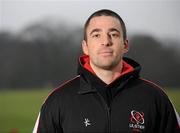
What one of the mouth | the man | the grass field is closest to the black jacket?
the man

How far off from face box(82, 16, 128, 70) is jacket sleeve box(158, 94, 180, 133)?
0.23 meters

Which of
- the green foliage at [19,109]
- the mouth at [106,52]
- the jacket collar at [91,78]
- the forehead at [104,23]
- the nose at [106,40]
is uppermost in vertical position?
the forehead at [104,23]

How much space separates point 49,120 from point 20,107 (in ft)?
10.6

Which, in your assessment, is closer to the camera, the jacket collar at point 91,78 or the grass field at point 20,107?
the jacket collar at point 91,78

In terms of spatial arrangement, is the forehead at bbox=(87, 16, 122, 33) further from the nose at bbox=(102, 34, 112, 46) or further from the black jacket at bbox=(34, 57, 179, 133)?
the black jacket at bbox=(34, 57, 179, 133)

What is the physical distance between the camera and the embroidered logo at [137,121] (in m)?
1.30

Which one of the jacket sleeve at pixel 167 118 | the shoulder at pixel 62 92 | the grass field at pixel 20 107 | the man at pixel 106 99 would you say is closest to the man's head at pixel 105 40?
the man at pixel 106 99

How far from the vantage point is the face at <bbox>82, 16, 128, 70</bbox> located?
1310mm

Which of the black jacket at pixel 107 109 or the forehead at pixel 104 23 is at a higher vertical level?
the forehead at pixel 104 23

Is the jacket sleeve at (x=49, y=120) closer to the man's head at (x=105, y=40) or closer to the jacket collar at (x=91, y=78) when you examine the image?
the jacket collar at (x=91, y=78)

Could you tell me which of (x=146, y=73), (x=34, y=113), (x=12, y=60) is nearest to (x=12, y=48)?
(x=12, y=60)

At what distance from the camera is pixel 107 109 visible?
4.30 feet

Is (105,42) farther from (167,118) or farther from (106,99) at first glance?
(167,118)

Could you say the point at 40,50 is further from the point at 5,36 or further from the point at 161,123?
the point at 161,123
